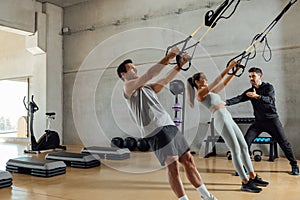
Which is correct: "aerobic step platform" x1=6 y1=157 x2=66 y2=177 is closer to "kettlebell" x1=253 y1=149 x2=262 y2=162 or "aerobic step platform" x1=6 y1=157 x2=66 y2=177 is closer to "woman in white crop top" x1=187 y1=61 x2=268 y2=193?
"woman in white crop top" x1=187 y1=61 x2=268 y2=193

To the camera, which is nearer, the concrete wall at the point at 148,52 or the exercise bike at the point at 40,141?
the concrete wall at the point at 148,52

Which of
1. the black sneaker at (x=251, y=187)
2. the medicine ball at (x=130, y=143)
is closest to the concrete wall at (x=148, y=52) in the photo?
the medicine ball at (x=130, y=143)

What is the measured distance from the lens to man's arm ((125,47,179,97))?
6.86 ft

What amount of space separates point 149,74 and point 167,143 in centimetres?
55

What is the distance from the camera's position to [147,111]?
238cm

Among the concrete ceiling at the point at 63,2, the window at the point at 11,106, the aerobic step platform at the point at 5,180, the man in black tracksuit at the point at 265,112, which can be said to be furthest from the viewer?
the window at the point at 11,106

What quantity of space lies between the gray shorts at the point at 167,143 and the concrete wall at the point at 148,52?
3.47 m

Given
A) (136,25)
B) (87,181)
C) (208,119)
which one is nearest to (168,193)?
(87,181)

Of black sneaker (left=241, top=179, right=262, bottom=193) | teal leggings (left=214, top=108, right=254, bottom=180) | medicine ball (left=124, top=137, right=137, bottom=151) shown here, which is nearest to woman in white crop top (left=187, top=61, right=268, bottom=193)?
teal leggings (left=214, top=108, right=254, bottom=180)

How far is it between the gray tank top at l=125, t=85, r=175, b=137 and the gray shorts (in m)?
0.05

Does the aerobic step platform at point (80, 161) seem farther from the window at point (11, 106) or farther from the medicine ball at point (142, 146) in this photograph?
the window at point (11, 106)

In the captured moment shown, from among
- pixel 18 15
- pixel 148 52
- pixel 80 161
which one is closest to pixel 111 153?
pixel 80 161

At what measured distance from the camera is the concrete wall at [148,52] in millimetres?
6320

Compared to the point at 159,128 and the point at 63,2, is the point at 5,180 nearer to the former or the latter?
the point at 159,128
